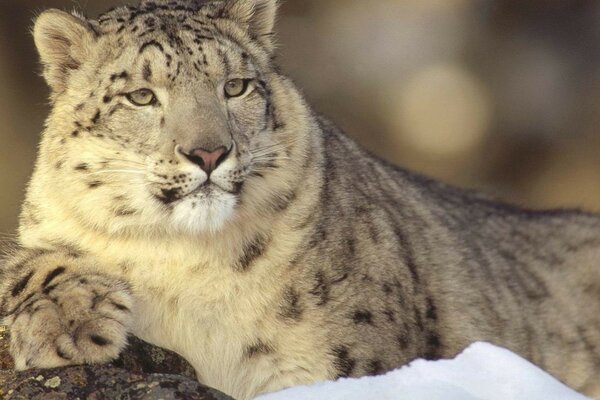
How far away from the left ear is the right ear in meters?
0.60

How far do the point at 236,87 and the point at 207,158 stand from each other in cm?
48

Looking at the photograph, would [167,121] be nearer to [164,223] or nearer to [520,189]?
[164,223]

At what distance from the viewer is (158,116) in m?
4.17

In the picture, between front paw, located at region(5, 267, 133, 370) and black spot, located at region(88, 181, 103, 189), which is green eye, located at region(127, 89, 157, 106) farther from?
front paw, located at region(5, 267, 133, 370)

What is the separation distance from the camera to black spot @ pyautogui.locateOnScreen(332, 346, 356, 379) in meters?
4.36

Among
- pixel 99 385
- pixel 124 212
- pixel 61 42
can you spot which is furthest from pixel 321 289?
pixel 61 42

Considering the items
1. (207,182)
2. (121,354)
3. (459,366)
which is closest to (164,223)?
(207,182)

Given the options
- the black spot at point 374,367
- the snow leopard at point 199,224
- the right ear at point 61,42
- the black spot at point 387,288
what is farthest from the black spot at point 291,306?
the right ear at point 61,42

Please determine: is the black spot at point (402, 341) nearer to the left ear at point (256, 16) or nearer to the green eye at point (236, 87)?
the green eye at point (236, 87)

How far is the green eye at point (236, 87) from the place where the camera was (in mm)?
4336

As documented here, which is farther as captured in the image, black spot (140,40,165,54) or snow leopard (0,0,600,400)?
black spot (140,40,165,54)

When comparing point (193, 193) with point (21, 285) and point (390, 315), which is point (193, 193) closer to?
point (21, 285)

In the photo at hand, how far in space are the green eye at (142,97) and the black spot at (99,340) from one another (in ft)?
2.95

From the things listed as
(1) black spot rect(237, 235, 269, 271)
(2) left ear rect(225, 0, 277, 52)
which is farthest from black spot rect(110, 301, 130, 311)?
(2) left ear rect(225, 0, 277, 52)
